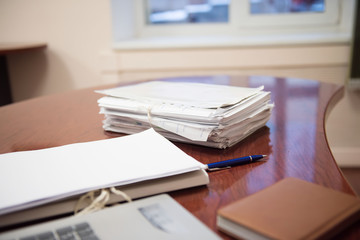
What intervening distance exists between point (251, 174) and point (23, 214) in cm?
33

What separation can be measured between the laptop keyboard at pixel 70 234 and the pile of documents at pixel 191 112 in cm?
31

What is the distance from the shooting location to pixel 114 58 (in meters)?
2.30

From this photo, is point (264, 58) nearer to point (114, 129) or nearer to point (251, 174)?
point (114, 129)

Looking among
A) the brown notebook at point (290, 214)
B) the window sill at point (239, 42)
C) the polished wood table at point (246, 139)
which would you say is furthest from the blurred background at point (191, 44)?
the brown notebook at point (290, 214)

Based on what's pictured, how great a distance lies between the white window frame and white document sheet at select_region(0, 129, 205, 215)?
165cm

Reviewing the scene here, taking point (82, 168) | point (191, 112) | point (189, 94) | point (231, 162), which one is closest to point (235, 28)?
point (189, 94)

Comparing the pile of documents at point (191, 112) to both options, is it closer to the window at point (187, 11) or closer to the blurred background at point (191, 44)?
the blurred background at point (191, 44)

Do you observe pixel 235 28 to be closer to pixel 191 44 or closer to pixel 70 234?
pixel 191 44

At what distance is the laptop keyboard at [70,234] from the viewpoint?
0.40 m

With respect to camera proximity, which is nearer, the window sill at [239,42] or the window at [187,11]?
the window sill at [239,42]

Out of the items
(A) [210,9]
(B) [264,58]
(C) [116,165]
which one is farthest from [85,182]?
(A) [210,9]

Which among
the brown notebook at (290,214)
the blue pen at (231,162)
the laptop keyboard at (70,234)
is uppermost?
the brown notebook at (290,214)

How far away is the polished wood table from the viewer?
0.54 metres

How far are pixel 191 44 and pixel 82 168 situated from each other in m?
1.75
